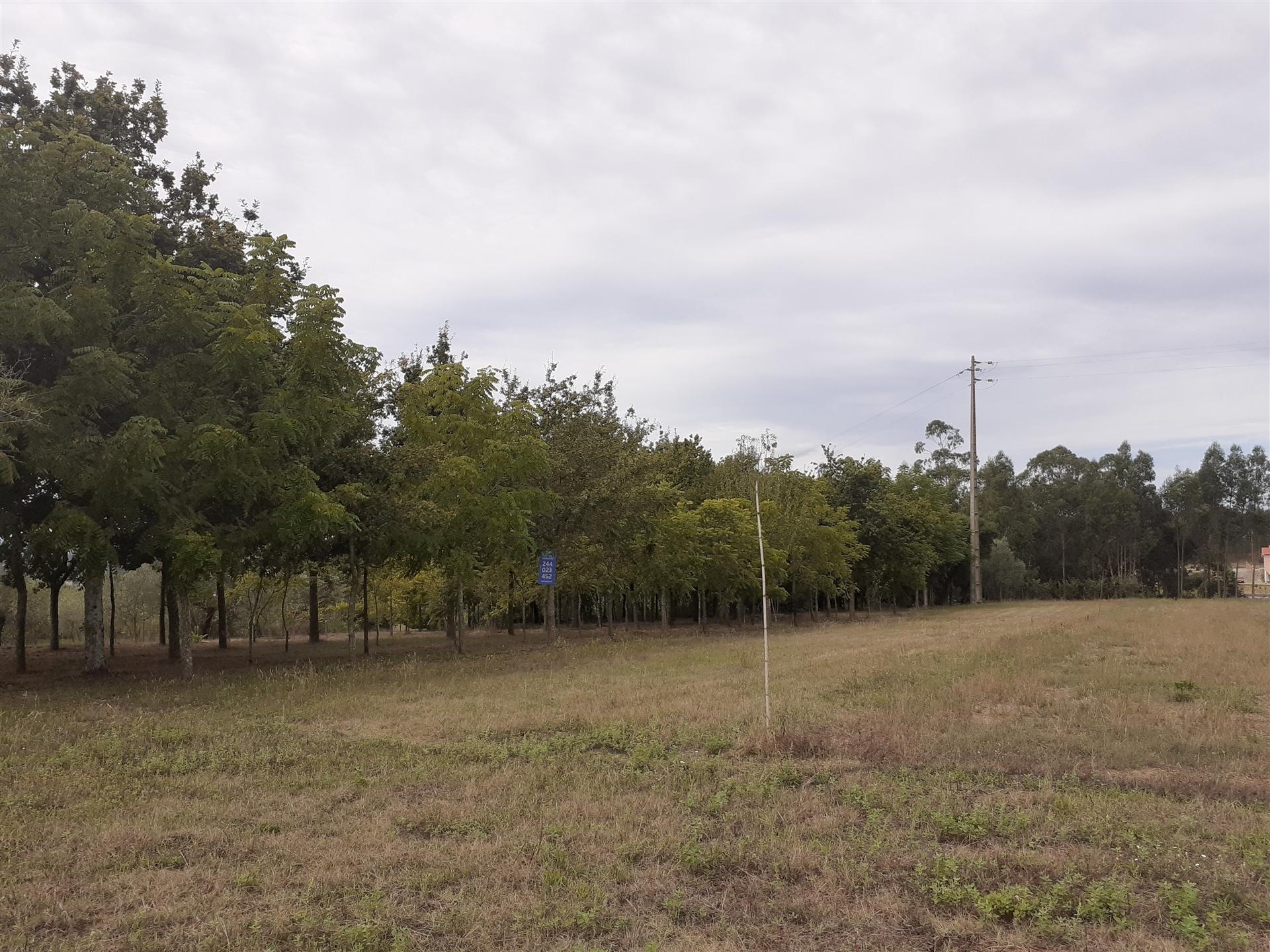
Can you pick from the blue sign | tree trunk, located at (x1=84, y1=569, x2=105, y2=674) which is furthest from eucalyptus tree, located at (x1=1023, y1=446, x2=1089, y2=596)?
tree trunk, located at (x1=84, y1=569, x2=105, y2=674)

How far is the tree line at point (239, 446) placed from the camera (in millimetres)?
Result: 16578

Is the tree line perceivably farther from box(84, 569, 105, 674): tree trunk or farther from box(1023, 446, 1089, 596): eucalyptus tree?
box(1023, 446, 1089, 596): eucalyptus tree

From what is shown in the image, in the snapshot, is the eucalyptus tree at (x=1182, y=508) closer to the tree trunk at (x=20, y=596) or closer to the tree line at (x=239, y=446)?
the tree line at (x=239, y=446)

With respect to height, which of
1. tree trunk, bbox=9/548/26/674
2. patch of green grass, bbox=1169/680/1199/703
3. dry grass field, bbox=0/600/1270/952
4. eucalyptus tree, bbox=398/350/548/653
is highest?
eucalyptus tree, bbox=398/350/548/653

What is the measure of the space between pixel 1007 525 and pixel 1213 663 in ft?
225

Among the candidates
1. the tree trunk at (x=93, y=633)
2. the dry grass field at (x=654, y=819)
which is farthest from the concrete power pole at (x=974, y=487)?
the tree trunk at (x=93, y=633)

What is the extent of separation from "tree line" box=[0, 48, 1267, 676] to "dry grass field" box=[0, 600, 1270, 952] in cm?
459

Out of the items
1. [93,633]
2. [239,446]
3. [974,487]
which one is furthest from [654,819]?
[974,487]

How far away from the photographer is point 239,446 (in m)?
17.8

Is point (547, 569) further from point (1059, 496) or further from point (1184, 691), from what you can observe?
point (1059, 496)

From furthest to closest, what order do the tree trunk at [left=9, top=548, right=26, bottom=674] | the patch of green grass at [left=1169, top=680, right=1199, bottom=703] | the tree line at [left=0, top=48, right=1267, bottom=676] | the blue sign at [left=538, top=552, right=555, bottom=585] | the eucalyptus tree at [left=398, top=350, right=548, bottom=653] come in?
1. the blue sign at [left=538, top=552, right=555, bottom=585]
2. the eucalyptus tree at [left=398, top=350, right=548, bottom=653]
3. the tree trunk at [left=9, top=548, right=26, bottom=674]
4. the tree line at [left=0, top=48, right=1267, bottom=676]
5. the patch of green grass at [left=1169, top=680, right=1199, bottom=703]

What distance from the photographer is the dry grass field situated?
17.9 feet

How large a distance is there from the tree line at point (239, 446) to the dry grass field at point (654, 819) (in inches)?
181

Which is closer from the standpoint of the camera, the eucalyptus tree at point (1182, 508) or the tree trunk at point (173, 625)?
the tree trunk at point (173, 625)
